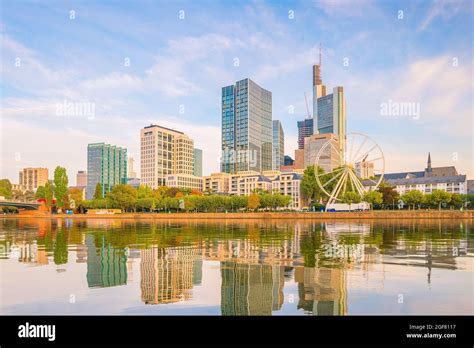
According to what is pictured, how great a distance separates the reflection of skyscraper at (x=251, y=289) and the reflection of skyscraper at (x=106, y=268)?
15.8 feet

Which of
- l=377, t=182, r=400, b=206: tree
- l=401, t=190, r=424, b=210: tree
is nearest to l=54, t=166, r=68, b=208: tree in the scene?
l=377, t=182, r=400, b=206: tree

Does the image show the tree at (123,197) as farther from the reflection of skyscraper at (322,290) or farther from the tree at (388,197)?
the reflection of skyscraper at (322,290)

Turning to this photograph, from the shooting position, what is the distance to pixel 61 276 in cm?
2005

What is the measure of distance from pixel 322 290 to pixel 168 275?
7411 millimetres

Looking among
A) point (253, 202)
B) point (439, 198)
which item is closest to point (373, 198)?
point (439, 198)

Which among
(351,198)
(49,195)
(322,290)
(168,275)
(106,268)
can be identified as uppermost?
(49,195)

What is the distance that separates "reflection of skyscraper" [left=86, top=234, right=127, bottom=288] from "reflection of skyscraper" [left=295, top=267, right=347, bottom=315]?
7.70 metres

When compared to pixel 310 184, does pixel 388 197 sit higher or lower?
lower

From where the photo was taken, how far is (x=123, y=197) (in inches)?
6230

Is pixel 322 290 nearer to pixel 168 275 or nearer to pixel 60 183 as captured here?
pixel 168 275
